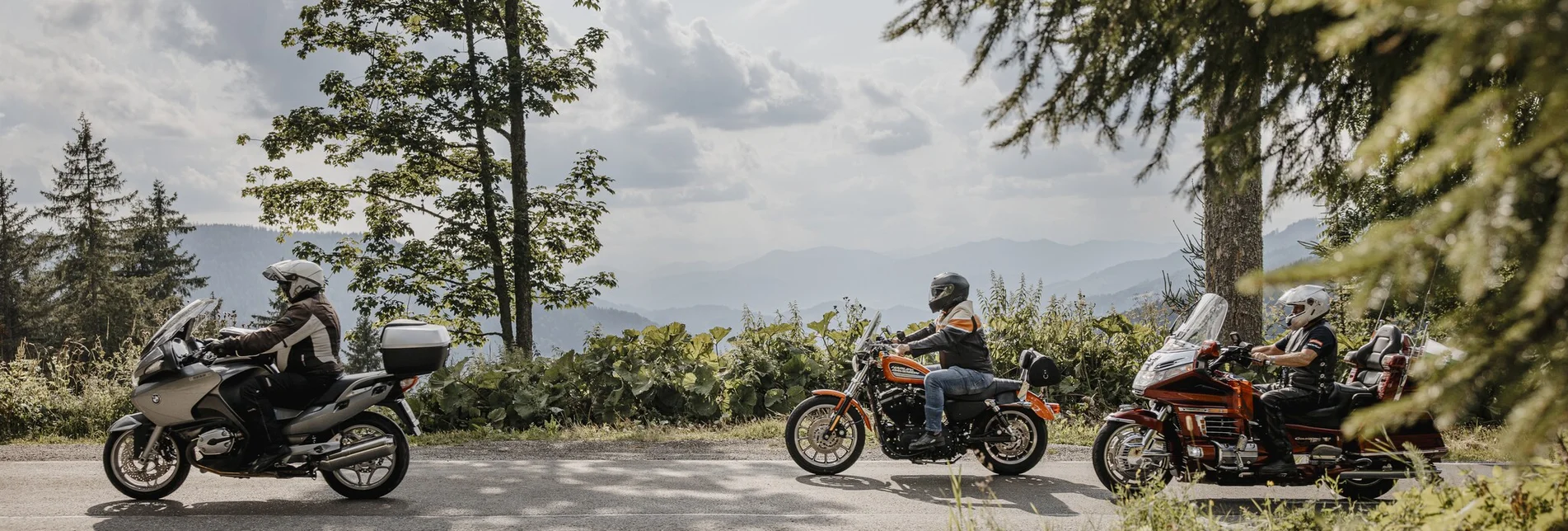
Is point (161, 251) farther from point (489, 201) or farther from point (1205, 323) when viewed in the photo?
point (1205, 323)

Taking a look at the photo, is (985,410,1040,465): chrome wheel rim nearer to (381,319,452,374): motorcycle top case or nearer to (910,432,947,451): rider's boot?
(910,432,947,451): rider's boot

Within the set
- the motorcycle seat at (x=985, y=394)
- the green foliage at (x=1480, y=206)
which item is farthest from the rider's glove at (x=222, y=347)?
the green foliage at (x=1480, y=206)

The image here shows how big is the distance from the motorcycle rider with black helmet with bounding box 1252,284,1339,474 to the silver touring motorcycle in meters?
5.90

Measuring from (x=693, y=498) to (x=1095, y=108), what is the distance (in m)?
4.50

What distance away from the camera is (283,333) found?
24.2 feet

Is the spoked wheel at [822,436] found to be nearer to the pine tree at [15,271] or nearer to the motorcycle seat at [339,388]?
the motorcycle seat at [339,388]

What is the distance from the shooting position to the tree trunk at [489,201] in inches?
828

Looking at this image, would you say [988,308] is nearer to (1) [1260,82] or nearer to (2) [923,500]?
(2) [923,500]

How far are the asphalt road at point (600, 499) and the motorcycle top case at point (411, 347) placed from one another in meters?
0.92

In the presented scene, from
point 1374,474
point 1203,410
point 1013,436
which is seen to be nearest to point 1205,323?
point 1203,410

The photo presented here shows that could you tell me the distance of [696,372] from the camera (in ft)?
41.6

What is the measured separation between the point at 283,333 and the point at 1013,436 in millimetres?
5513

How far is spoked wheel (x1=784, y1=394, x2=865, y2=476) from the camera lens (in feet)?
28.2

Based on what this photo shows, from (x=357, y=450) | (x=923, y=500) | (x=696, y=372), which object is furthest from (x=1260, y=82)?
(x=696, y=372)
